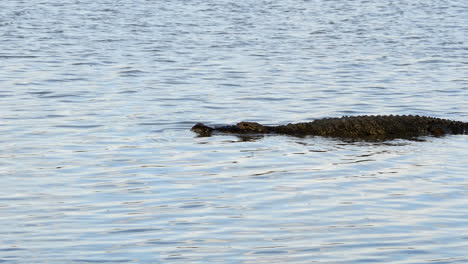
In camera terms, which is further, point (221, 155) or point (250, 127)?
point (250, 127)

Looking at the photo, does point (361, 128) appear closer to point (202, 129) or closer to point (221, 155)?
point (202, 129)

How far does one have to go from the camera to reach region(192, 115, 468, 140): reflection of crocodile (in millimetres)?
13375

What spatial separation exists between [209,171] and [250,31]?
16.7 metres

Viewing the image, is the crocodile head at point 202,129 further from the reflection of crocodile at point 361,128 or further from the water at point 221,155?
the water at point 221,155

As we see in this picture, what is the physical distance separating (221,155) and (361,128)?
2.23m

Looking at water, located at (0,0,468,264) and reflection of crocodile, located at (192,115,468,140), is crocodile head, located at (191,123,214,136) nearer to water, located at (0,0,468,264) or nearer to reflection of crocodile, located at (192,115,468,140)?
reflection of crocodile, located at (192,115,468,140)

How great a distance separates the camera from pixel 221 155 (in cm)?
1205

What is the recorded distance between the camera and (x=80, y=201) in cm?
951

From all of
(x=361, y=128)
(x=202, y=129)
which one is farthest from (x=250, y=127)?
(x=361, y=128)

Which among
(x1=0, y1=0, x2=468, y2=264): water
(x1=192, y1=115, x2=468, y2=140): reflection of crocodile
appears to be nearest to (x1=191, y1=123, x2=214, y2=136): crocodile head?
(x1=192, y1=115, x2=468, y2=140): reflection of crocodile

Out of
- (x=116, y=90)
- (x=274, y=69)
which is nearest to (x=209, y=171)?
(x=116, y=90)

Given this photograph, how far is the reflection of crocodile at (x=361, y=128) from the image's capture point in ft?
43.9

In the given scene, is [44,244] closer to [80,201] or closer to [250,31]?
[80,201]

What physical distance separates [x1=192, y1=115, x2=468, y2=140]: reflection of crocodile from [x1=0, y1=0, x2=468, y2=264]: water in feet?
1.06
